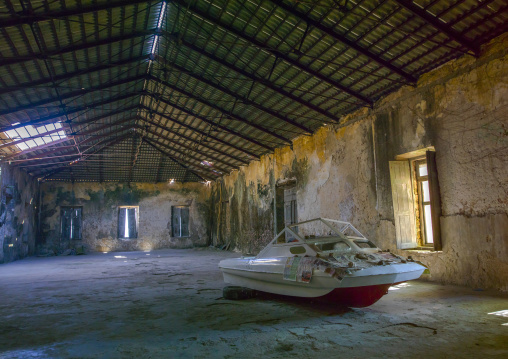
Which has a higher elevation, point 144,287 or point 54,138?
point 54,138

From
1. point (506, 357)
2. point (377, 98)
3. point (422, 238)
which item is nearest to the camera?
point (506, 357)

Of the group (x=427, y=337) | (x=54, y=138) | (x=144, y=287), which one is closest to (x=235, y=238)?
(x=54, y=138)

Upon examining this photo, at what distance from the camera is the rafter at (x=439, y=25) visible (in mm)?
6016

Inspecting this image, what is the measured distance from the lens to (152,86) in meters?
12.7

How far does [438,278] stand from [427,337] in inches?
158

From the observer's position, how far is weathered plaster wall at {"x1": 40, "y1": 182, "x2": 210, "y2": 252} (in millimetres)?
20250

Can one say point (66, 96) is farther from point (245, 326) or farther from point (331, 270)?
point (331, 270)

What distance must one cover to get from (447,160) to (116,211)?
19212 millimetres

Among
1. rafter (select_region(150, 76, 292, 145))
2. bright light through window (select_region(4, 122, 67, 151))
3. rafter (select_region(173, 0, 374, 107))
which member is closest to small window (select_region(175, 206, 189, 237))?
bright light through window (select_region(4, 122, 67, 151))

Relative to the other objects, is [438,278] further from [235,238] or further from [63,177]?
[63,177]

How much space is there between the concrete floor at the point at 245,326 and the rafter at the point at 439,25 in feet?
14.8

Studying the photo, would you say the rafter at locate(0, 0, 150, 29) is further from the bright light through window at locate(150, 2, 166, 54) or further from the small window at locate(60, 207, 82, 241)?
the small window at locate(60, 207, 82, 241)

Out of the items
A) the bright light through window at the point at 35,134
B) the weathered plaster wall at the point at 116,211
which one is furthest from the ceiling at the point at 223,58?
the weathered plaster wall at the point at 116,211

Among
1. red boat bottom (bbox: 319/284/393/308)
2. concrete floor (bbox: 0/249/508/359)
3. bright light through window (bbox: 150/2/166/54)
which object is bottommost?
concrete floor (bbox: 0/249/508/359)
